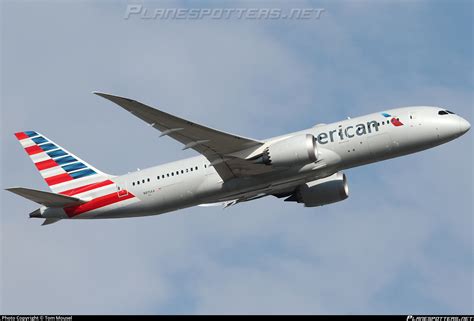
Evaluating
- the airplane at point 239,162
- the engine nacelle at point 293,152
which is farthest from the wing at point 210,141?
the engine nacelle at point 293,152

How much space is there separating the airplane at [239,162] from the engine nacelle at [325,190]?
655 millimetres

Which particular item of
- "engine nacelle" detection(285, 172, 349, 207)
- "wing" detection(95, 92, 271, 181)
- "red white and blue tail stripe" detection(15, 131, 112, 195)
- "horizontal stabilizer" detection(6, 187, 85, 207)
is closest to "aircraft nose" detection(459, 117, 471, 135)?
"engine nacelle" detection(285, 172, 349, 207)

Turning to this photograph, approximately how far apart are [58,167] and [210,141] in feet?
36.0

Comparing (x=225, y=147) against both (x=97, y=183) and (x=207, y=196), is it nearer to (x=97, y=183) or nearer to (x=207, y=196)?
(x=207, y=196)

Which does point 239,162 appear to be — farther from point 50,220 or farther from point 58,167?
point 58,167

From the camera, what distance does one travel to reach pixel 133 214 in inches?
1844

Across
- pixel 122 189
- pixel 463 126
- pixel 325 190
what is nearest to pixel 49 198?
pixel 122 189

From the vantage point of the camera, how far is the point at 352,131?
43.7 m

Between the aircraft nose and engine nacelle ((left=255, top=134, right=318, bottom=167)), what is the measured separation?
7753mm

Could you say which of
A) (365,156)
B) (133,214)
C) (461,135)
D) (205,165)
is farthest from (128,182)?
(461,135)

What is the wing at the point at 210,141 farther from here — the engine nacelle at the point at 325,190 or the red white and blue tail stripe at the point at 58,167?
the red white and blue tail stripe at the point at 58,167

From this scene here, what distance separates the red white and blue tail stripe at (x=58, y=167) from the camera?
48344 millimetres

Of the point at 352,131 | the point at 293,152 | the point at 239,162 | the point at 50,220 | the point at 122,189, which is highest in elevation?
the point at 352,131

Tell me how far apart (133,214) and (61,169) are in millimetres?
5758
